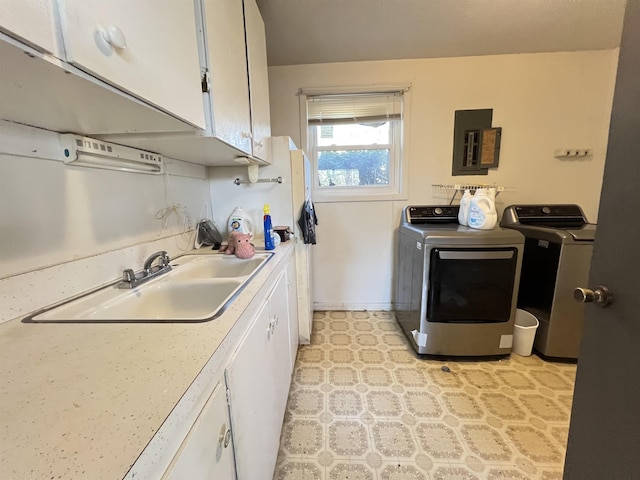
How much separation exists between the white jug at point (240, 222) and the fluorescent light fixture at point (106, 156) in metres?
0.59

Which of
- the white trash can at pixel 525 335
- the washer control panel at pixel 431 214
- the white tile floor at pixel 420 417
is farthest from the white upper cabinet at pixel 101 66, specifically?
the white trash can at pixel 525 335

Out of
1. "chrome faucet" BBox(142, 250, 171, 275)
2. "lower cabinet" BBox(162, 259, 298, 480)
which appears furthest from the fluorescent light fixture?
"lower cabinet" BBox(162, 259, 298, 480)

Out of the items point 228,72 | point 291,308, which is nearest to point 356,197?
point 291,308

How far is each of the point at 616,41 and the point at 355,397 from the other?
10.9 feet

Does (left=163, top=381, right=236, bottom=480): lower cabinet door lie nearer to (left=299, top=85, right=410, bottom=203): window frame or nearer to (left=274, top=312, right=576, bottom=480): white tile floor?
(left=274, top=312, right=576, bottom=480): white tile floor

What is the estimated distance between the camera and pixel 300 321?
2.15 meters

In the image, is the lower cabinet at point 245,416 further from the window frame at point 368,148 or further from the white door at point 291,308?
the window frame at point 368,148

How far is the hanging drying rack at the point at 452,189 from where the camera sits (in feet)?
8.20

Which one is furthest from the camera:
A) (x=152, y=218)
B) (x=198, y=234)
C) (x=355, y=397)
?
(x=198, y=234)

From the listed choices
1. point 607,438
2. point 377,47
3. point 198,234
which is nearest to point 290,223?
point 198,234

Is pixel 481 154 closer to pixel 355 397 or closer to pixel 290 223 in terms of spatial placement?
pixel 290 223

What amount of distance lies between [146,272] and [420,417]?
1.54 metres

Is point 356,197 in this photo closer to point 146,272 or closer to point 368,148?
point 368,148

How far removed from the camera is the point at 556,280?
1840 mm
